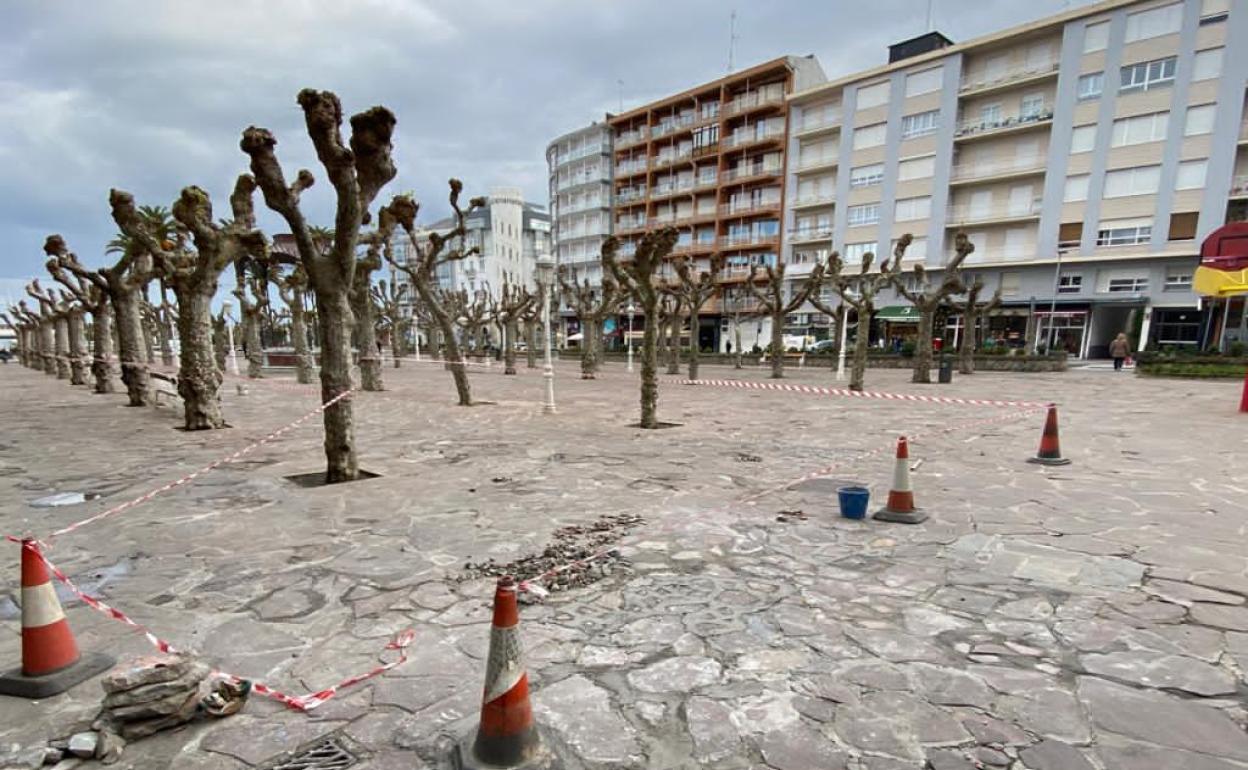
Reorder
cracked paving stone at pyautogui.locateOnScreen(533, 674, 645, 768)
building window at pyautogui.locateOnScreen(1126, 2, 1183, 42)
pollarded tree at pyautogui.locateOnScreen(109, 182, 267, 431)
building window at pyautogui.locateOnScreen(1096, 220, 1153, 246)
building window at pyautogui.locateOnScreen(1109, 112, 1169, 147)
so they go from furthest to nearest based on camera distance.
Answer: building window at pyautogui.locateOnScreen(1096, 220, 1153, 246)
building window at pyautogui.locateOnScreen(1109, 112, 1169, 147)
building window at pyautogui.locateOnScreen(1126, 2, 1183, 42)
pollarded tree at pyautogui.locateOnScreen(109, 182, 267, 431)
cracked paving stone at pyautogui.locateOnScreen(533, 674, 645, 768)

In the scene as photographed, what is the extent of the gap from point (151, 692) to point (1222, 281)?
21295 millimetres

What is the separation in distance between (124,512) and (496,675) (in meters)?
5.79

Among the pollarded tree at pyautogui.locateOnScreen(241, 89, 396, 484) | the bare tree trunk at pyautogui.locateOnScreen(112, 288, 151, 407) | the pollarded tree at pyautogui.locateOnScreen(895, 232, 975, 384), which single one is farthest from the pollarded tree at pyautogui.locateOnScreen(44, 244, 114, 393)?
the pollarded tree at pyautogui.locateOnScreen(895, 232, 975, 384)

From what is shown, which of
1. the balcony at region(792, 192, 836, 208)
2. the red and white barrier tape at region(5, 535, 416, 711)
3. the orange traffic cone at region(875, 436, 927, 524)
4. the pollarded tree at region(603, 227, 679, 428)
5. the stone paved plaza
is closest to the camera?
the stone paved plaza

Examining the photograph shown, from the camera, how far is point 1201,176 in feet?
99.4

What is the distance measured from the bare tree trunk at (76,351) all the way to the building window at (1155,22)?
53.0 m

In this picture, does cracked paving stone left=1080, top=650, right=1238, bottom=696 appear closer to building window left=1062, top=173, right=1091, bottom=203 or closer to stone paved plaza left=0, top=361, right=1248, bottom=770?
stone paved plaza left=0, top=361, right=1248, bottom=770

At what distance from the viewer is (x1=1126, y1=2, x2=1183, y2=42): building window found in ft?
100

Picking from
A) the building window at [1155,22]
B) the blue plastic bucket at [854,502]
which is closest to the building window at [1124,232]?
the building window at [1155,22]

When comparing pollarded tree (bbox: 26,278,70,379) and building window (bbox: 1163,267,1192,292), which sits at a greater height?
building window (bbox: 1163,267,1192,292)

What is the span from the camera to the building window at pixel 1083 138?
3309cm

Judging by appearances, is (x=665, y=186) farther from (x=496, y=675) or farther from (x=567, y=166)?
(x=496, y=675)

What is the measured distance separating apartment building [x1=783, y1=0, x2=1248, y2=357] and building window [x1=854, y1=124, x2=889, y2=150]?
0.10 m

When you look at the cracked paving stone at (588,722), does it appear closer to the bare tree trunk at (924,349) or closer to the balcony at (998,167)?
the bare tree trunk at (924,349)
